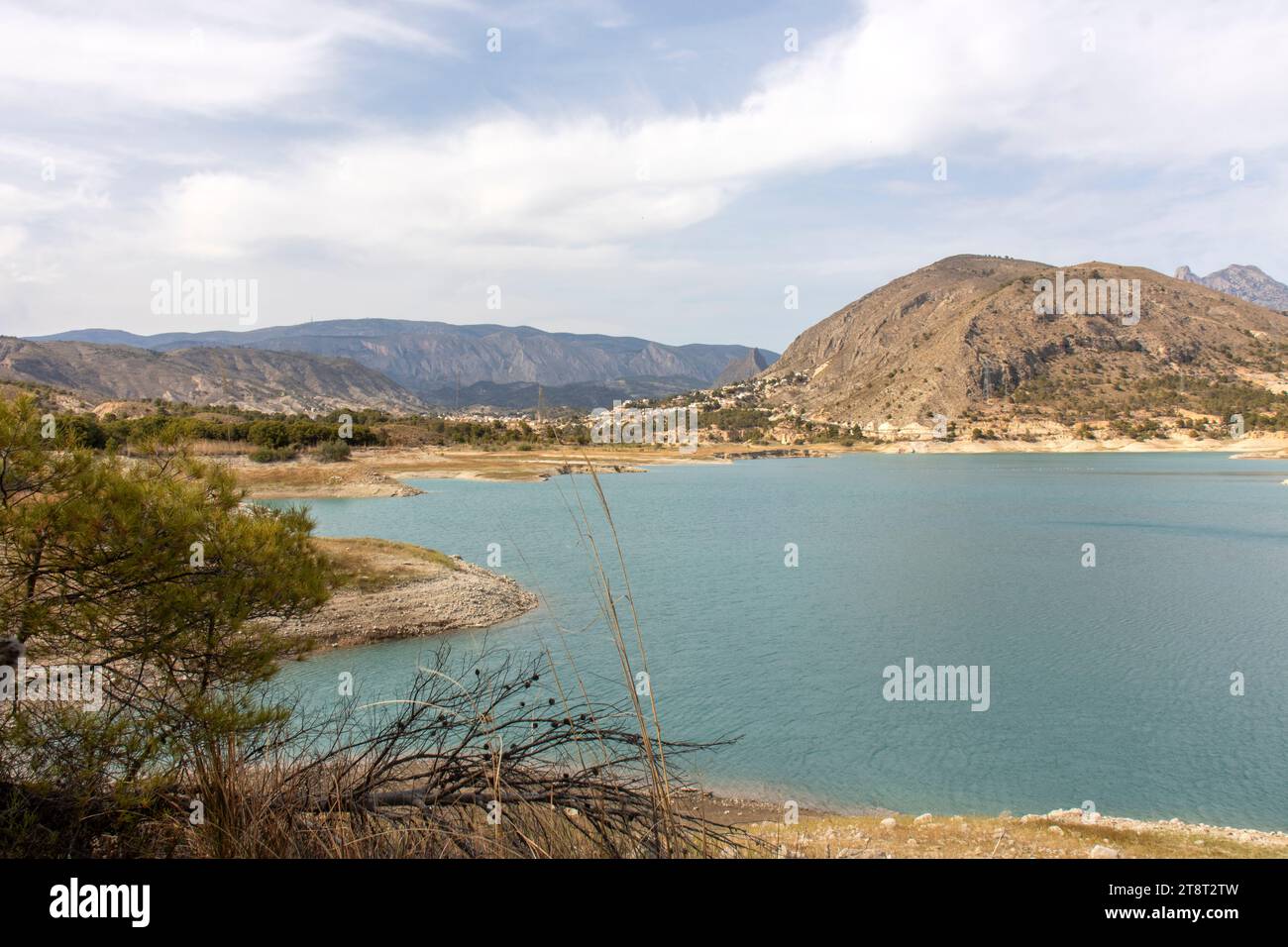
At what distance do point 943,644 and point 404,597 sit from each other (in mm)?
12361

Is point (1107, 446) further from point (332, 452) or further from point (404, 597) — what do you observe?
point (404, 597)

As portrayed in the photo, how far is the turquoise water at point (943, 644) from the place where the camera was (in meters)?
10.8

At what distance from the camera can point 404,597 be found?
19078 mm

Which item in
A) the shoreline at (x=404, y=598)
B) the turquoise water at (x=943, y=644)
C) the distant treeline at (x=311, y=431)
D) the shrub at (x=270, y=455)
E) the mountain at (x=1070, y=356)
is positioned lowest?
the turquoise water at (x=943, y=644)

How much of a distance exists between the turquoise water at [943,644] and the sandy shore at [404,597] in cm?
86

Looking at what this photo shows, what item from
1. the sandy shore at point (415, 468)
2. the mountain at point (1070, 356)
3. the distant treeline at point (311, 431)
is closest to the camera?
the distant treeline at point (311, 431)

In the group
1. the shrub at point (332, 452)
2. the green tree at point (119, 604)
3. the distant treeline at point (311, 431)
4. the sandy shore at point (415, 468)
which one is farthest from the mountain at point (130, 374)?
the green tree at point (119, 604)

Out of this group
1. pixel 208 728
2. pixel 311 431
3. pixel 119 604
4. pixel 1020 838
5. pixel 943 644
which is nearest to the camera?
pixel 208 728

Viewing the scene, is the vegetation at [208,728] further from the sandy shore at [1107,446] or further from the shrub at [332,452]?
the sandy shore at [1107,446]

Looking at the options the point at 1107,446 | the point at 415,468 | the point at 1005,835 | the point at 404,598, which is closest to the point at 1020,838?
the point at 1005,835

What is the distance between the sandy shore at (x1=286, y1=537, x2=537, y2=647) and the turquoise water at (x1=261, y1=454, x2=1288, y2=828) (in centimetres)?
86
